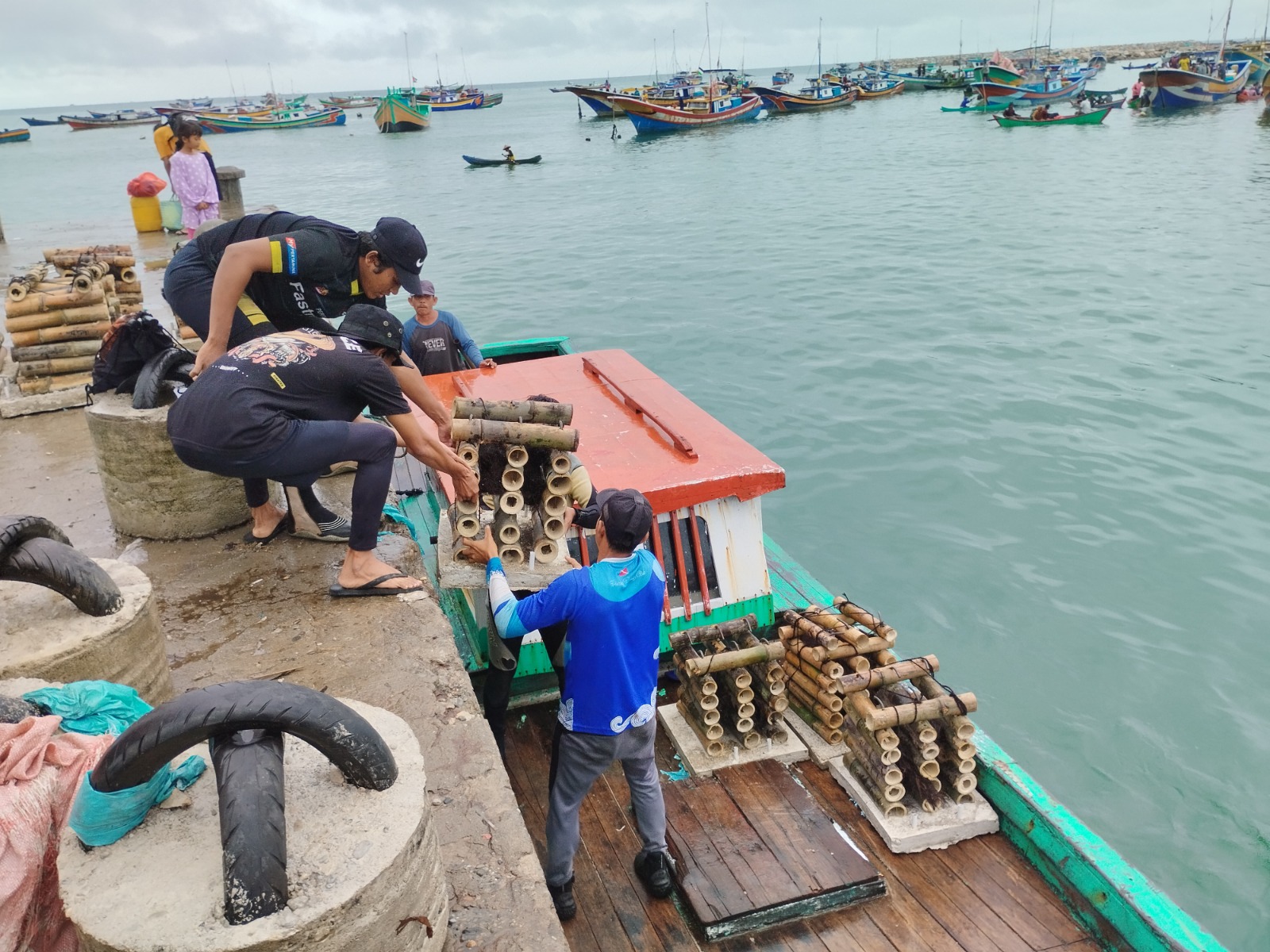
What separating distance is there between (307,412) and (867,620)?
4027 mm

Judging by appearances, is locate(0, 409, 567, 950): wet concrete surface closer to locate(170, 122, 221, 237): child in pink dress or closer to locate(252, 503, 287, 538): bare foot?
locate(252, 503, 287, 538): bare foot

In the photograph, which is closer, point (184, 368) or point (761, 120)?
point (184, 368)

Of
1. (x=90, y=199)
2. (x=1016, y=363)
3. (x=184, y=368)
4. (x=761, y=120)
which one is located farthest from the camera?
(x=761, y=120)

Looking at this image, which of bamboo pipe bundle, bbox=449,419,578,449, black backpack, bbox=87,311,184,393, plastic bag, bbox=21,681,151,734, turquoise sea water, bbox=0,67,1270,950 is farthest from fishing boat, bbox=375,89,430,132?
plastic bag, bbox=21,681,151,734

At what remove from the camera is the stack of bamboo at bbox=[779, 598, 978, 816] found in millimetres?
5227

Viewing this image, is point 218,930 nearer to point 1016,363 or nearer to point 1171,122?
point 1016,363

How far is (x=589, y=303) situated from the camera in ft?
72.8

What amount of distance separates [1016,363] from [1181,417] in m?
3.07

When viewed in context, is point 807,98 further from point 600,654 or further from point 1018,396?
point 600,654

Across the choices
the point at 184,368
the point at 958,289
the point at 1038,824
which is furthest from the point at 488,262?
the point at 1038,824

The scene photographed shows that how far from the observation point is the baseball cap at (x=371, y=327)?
4.60m

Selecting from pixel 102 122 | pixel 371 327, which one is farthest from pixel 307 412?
pixel 102 122

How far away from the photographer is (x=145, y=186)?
18.5 metres

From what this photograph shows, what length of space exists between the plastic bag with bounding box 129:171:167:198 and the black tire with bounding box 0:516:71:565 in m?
17.5
